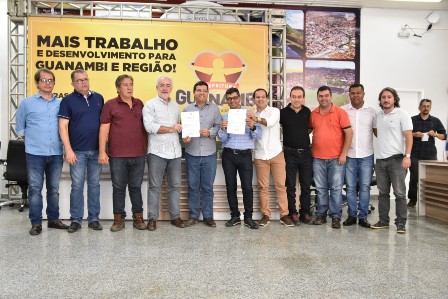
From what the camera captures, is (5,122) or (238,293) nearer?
(238,293)

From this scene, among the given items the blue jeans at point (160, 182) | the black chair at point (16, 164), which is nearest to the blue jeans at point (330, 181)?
the blue jeans at point (160, 182)

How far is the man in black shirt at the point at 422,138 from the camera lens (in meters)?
6.15

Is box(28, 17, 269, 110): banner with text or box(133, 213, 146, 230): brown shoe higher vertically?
box(28, 17, 269, 110): banner with text

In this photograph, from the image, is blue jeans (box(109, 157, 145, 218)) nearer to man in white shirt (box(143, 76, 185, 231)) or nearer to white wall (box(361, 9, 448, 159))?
man in white shirt (box(143, 76, 185, 231))

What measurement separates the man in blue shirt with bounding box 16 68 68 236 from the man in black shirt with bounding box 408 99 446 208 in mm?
5203

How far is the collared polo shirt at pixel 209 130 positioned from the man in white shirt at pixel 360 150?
158 centimetres

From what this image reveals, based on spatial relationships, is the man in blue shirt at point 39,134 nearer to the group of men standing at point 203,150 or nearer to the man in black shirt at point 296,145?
the group of men standing at point 203,150

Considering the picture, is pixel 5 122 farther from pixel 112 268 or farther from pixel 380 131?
pixel 380 131

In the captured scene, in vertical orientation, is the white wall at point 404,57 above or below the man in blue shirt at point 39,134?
above

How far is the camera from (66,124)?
402 cm

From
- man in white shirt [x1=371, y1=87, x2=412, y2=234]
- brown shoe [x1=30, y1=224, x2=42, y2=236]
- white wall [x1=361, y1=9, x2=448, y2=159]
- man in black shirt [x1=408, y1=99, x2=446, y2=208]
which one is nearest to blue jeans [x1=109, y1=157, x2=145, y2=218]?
brown shoe [x1=30, y1=224, x2=42, y2=236]

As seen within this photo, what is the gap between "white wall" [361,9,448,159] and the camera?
7852 millimetres

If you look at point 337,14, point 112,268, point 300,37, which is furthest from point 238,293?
point 337,14

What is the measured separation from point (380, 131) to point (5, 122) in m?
6.36
